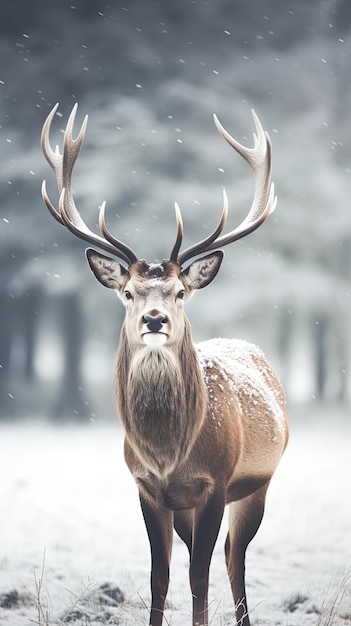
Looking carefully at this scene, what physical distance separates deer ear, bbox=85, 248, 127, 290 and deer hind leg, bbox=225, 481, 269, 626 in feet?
4.32

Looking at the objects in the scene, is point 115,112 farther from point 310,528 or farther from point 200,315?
point 310,528

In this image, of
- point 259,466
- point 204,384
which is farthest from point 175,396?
point 259,466

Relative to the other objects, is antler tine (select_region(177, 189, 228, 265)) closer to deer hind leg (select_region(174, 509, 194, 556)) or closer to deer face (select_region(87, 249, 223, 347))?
deer face (select_region(87, 249, 223, 347))

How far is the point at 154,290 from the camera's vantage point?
3387 millimetres

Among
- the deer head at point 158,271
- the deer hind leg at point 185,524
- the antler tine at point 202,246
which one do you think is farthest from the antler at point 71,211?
the deer hind leg at point 185,524

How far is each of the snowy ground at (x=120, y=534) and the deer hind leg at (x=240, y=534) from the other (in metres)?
0.21

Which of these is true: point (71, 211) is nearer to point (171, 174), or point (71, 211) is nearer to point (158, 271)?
point (158, 271)

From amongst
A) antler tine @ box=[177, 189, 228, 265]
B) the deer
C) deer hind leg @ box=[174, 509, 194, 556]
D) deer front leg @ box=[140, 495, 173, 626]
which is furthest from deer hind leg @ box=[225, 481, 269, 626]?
antler tine @ box=[177, 189, 228, 265]

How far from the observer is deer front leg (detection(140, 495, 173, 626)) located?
3543 millimetres

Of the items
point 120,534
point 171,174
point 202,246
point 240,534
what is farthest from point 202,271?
point 171,174

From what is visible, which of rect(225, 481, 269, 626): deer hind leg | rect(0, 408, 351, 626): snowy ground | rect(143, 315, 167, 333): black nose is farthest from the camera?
rect(0, 408, 351, 626): snowy ground

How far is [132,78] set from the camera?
281 inches

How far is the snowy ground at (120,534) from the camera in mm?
4457

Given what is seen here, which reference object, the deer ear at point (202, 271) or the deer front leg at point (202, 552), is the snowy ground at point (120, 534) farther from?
→ the deer ear at point (202, 271)
